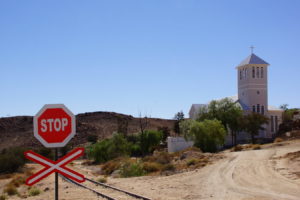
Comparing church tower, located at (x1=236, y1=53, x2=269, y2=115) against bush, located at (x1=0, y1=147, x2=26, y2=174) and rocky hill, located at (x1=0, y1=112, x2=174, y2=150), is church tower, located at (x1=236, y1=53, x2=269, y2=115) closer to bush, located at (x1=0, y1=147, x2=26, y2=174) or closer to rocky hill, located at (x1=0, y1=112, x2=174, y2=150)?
bush, located at (x1=0, y1=147, x2=26, y2=174)

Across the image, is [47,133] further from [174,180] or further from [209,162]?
[209,162]

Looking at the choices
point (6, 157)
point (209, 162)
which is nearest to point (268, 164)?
point (209, 162)

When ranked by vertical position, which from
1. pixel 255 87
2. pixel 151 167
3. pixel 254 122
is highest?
pixel 255 87

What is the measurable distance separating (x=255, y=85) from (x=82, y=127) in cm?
6013

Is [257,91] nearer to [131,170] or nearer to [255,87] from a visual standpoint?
[255,87]

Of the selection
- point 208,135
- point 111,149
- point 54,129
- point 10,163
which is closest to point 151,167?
point 208,135

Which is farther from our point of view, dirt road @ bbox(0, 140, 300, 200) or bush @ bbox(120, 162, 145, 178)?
bush @ bbox(120, 162, 145, 178)

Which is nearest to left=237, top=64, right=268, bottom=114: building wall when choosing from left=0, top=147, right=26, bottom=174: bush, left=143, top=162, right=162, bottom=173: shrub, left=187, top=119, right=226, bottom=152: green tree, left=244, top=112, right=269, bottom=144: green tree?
left=244, top=112, right=269, bottom=144: green tree

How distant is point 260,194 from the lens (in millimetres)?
17109

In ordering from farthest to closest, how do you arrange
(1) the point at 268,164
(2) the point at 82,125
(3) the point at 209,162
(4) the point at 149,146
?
(2) the point at 82,125
(4) the point at 149,146
(3) the point at 209,162
(1) the point at 268,164

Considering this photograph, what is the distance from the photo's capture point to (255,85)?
74.0 meters

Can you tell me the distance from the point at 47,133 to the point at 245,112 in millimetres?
67698

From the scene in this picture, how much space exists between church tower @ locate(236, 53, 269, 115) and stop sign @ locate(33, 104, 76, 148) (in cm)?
6852

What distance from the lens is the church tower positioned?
73.9 m
